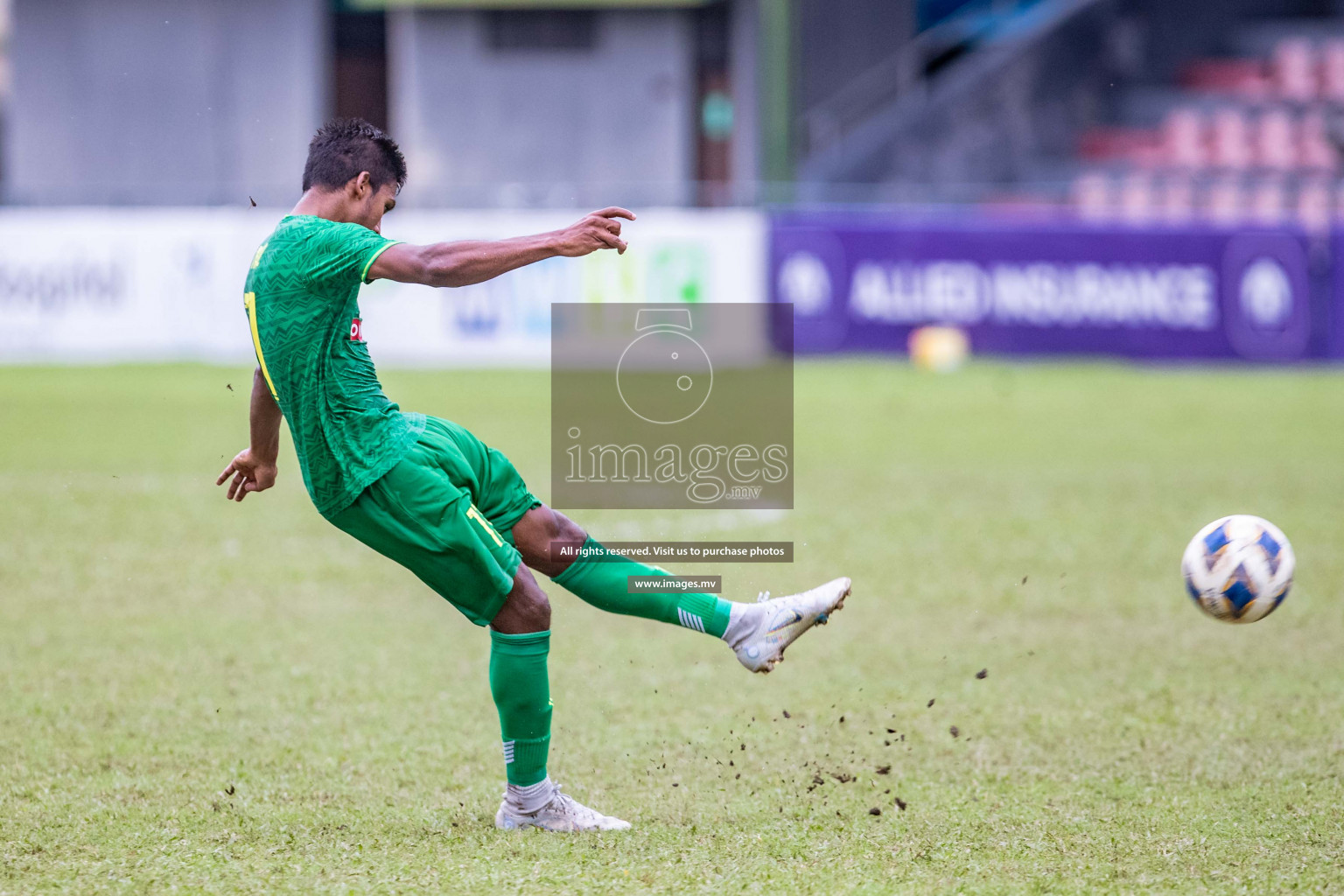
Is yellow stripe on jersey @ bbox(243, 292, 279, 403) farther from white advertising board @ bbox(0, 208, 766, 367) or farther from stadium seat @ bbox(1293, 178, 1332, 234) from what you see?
stadium seat @ bbox(1293, 178, 1332, 234)

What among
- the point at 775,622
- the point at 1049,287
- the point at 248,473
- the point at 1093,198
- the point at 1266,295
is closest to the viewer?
the point at 775,622

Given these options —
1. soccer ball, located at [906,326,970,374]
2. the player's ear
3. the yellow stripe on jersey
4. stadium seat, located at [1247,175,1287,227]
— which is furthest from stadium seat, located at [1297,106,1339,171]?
the yellow stripe on jersey

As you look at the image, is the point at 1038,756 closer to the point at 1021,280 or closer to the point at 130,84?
the point at 1021,280

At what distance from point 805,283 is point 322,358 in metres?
15.0

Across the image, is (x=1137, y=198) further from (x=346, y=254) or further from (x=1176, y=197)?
(x=346, y=254)

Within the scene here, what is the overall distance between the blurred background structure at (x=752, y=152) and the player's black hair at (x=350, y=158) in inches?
532

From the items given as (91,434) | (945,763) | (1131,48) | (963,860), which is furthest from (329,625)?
(1131,48)

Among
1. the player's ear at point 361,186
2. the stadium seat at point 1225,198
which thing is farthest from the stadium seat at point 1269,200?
the player's ear at point 361,186

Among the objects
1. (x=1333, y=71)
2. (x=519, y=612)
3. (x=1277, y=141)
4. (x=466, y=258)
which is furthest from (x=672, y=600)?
(x=1333, y=71)

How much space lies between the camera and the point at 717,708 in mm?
5559

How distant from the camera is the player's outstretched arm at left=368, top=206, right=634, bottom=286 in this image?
363 centimetres

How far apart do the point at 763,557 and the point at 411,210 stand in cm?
1257

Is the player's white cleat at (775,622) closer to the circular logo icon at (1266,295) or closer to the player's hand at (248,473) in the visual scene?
the player's hand at (248,473)

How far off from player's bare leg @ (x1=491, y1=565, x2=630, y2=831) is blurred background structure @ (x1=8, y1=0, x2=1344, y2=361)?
13.6 m
